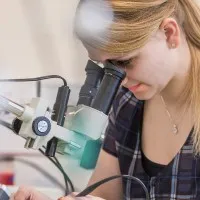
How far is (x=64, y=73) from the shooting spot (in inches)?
79.6

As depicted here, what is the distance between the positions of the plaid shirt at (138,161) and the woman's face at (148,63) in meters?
0.20

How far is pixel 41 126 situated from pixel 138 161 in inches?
20.6

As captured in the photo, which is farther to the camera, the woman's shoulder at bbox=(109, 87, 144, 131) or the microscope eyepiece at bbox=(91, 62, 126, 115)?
the woman's shoulder at bbox=(109, 87, 144, 131)

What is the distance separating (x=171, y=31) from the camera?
→ 107cm

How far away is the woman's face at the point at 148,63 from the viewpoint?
1.05 meters

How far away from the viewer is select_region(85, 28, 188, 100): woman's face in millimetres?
1052

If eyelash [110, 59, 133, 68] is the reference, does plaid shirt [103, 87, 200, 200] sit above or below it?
below

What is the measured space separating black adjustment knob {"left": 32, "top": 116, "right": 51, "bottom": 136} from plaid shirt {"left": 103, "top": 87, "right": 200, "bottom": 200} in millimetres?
484

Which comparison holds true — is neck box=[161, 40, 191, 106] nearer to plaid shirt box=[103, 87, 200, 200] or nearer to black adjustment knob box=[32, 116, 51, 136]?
plaid shirt box=[103, 87, 200, 200]

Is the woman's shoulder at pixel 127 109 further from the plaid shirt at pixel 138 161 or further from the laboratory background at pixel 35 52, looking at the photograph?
the laboratory background at pixel 35 52

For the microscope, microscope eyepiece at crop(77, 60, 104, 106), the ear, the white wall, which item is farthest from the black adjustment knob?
the white wall

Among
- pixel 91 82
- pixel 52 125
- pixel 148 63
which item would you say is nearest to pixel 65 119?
pixel 52 125

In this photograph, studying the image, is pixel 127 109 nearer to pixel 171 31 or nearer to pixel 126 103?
pixel 126 103

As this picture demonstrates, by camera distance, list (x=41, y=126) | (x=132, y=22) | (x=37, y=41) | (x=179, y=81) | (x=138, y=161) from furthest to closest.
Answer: (x=37, y=41)
(x=138, y=161)
(x=179, y=81)
(x=132, y=22)
(x=41, y=126)
